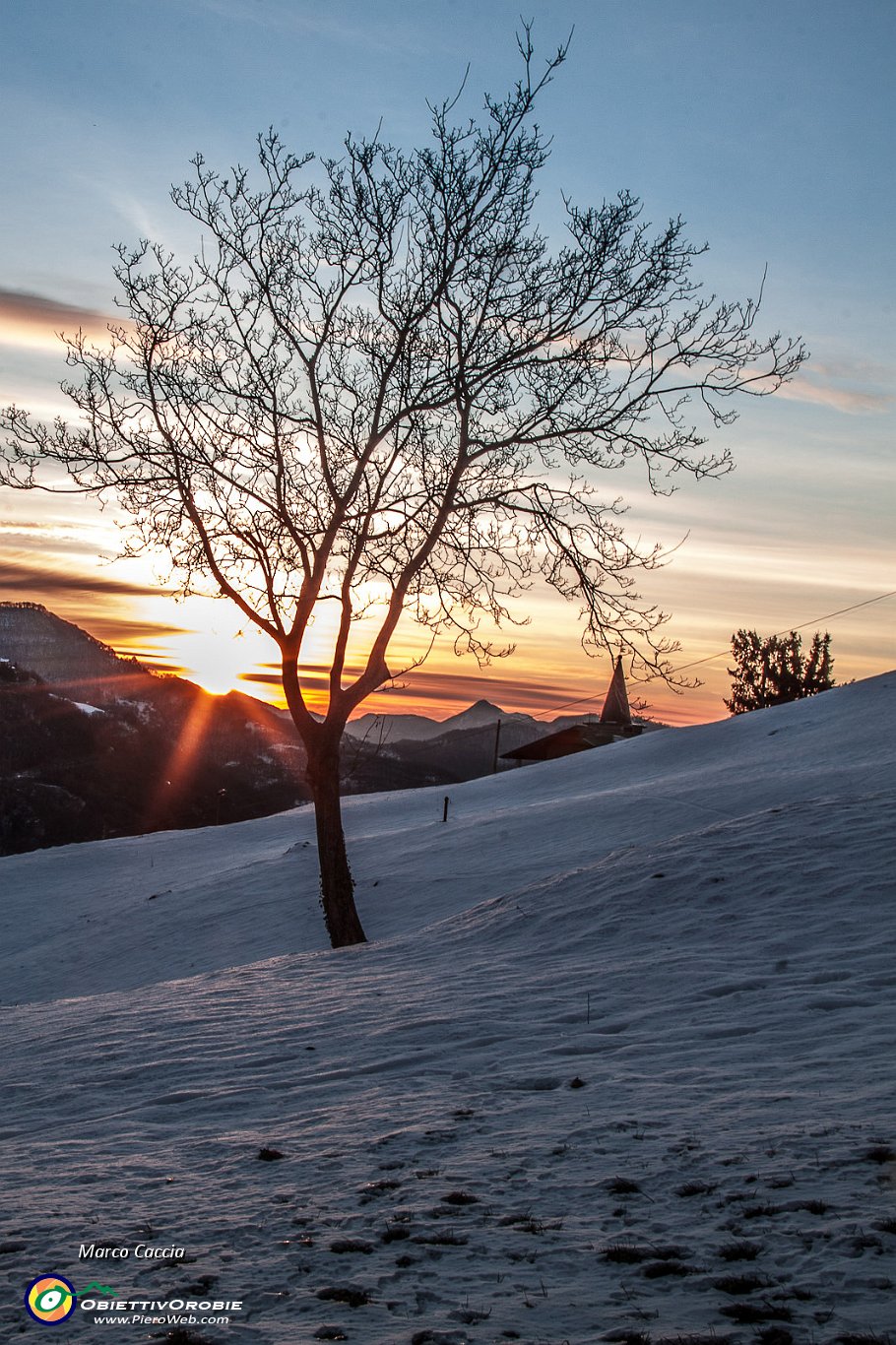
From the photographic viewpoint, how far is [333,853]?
15461 millimetres

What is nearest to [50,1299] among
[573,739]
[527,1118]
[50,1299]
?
[50,1299]

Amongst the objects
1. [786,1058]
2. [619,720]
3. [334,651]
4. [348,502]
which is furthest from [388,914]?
[619,720]

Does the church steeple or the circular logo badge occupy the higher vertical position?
the church steeple

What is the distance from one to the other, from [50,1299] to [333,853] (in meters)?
11.7

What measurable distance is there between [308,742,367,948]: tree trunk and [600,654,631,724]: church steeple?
37.8 metres

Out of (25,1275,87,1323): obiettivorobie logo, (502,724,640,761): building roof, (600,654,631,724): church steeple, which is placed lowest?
(25,1275,87,1323): obiettivorobie logo

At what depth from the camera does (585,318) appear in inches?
606

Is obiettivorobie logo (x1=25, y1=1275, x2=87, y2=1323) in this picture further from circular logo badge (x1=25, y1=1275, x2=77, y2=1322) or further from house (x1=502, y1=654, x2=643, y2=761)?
house (x1=502, y1=654, x2=643, y2=761)

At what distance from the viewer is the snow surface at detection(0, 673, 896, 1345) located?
11.8 feet

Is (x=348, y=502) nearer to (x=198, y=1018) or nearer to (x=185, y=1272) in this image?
(x=198, y=1018)

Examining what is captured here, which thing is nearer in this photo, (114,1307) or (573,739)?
(114,1307)

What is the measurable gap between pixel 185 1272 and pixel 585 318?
1394 cm

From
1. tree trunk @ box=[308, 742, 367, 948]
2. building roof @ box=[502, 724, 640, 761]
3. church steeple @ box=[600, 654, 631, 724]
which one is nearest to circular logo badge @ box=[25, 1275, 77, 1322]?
tree trunk @ box=[308, 742, 367, 948]

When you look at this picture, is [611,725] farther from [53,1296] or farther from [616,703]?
[53,1296]
